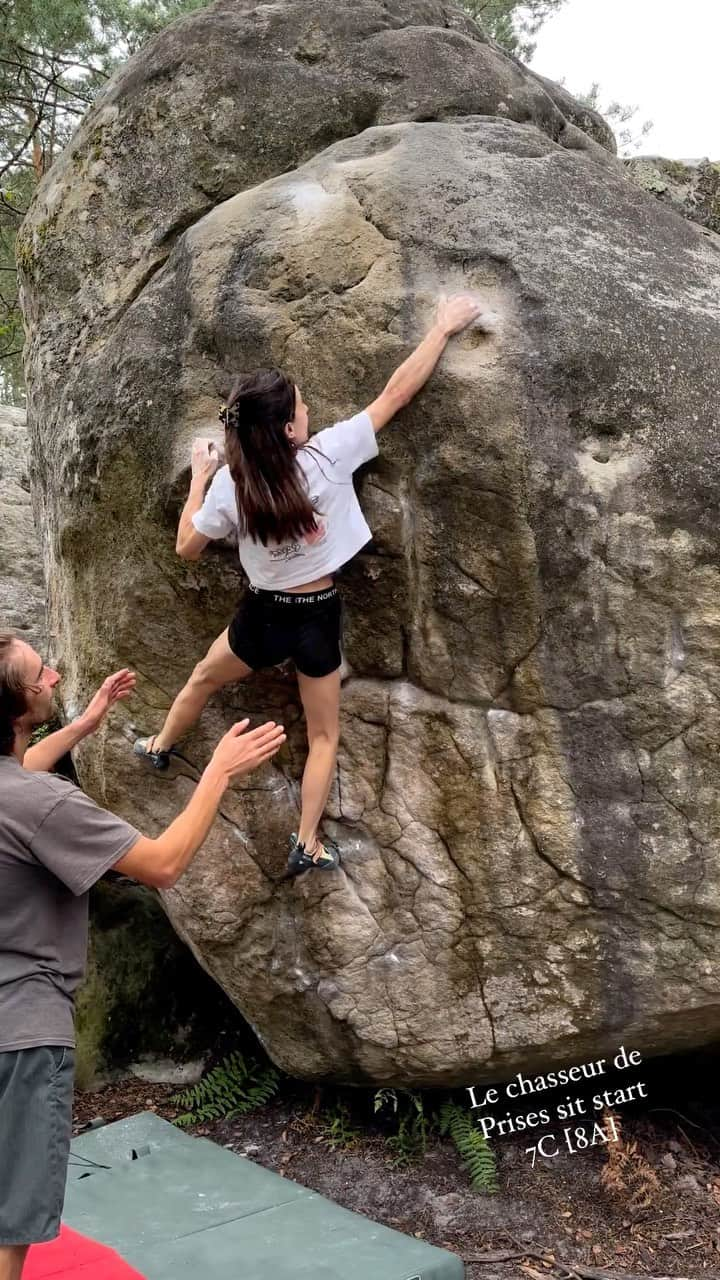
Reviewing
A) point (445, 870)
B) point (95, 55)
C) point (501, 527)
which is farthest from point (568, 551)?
point (95, 55)

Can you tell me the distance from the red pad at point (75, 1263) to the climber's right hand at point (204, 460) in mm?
2550

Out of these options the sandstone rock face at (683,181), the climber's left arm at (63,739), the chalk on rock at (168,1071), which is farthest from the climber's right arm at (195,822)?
the sandstone rock face at (683,181)

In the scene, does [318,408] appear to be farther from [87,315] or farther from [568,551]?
[87,315]

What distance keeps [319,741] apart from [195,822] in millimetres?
1340

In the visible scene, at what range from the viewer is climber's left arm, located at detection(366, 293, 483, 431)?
12.1 ft

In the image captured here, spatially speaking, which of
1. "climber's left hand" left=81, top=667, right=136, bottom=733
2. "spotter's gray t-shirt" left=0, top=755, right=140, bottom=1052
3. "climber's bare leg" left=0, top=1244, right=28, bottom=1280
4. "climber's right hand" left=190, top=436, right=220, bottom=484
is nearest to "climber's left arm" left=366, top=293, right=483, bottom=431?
"climber's right hand" left=190, top=436, right=220, bottom=484

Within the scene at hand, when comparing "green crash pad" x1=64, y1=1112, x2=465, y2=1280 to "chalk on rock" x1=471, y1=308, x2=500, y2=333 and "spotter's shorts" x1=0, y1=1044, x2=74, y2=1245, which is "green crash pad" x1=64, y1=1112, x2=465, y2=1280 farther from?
"chalk on rock" x1=471, y1=308, x2=500, y2=333

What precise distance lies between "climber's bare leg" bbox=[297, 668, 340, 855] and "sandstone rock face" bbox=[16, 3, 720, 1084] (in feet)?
0.49

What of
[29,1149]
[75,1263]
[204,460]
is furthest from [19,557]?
[29,1149]

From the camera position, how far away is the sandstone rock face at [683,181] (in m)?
5.79

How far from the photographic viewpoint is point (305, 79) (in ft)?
15.6

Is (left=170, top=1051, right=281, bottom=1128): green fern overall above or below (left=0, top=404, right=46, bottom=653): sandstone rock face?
below

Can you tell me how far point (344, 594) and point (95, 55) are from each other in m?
10.6

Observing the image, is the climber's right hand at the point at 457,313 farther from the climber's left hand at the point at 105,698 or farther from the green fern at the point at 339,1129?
the green fern at the point at 339,1129
